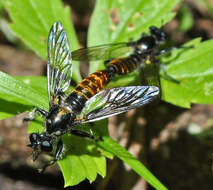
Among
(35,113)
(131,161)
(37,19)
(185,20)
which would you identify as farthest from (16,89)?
(185,20)

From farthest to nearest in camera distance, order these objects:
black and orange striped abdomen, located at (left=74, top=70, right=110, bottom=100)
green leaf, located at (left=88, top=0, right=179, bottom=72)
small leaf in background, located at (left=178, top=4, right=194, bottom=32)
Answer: small leaf in background, located at (left=178, top=4, right=194, bottom=32)
green leaf, located at (left=88, top=0, right=179, bottom=72)
black and orange striped abdomen, located at (left=74, top=70, right=110, bottom=100)

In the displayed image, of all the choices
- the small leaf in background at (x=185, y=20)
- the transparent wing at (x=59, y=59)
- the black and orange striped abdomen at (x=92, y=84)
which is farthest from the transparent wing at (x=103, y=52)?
the small leaf in background at (x=185, y=20)

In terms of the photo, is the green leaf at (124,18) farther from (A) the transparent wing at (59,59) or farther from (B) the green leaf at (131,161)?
(B) the green leaf at (131,161)

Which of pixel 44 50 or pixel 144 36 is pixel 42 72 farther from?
pixel 144 36

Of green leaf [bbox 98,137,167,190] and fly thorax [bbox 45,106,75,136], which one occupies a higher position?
fly thorax [bbox 45,106,75,136]

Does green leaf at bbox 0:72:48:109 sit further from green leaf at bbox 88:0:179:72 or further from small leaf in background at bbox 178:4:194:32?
small leaf in background at bbox 178:4:194:32

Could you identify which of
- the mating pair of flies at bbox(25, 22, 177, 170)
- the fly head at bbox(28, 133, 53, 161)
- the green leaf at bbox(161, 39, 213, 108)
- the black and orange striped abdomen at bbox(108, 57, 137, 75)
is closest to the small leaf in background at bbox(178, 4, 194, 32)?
the green leaf at bbox(161, 39, 213, 108)

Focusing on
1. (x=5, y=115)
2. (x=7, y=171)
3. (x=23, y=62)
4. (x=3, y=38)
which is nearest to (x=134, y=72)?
(x=5, y=115)
